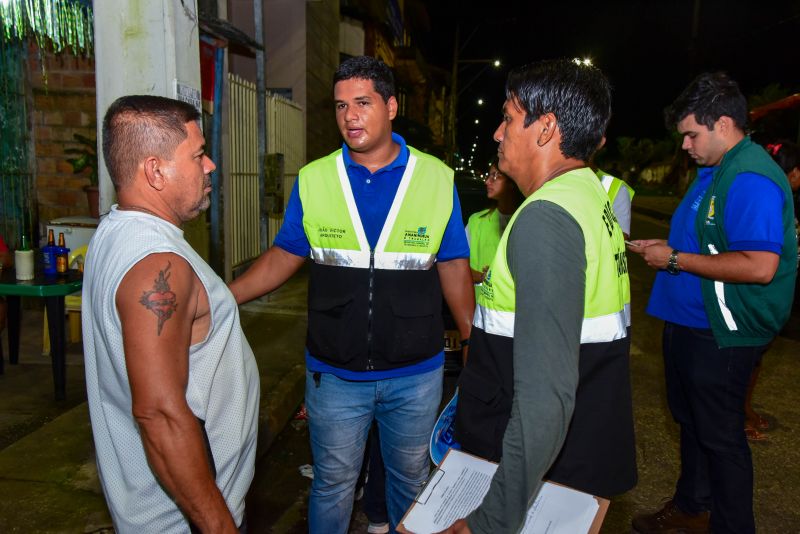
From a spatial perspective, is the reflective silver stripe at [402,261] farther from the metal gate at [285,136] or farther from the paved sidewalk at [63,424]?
the metal gate at [285,136]

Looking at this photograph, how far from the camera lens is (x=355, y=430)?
8.41ft

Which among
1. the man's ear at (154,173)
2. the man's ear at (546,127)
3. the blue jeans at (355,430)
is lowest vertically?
the blue jeans at (355,430)

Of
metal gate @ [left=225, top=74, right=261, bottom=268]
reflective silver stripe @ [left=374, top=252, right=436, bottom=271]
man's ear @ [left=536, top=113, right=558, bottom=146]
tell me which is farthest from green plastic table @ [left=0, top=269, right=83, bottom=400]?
man's ear @ [left=536, top=113, right=558, bottom=146]

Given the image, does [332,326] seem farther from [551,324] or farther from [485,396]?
[551,324]

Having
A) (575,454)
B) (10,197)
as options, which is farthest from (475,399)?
(10,197)

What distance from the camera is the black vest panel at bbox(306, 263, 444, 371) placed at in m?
2.48

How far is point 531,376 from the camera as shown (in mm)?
1324

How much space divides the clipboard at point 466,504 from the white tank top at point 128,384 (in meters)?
0.61

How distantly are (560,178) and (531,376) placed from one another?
50 cm

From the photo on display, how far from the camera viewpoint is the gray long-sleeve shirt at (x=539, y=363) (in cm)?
131

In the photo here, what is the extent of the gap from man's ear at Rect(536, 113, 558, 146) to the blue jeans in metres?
1.32

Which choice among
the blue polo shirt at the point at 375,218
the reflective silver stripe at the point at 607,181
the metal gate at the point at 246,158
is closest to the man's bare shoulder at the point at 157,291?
the blue polo shirt at the point at 375,218

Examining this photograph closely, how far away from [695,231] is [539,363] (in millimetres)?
2013

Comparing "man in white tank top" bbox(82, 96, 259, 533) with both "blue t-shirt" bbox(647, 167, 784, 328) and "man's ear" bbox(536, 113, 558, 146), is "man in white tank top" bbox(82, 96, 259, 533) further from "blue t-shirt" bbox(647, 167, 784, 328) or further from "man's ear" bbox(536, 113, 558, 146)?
"blue t-shirt" bbox(647, 167, 784, 328)
